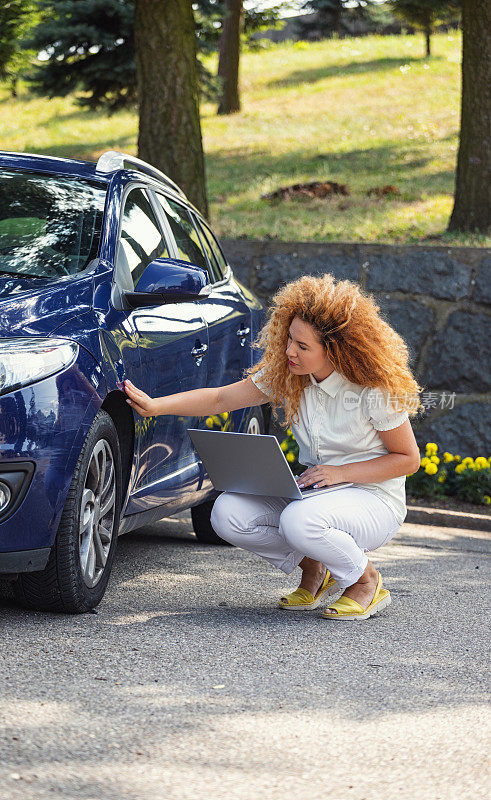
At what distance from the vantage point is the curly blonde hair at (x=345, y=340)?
425cm

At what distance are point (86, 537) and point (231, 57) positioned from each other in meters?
21.5

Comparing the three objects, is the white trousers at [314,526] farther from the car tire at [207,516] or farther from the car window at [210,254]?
the car window at [210,254]

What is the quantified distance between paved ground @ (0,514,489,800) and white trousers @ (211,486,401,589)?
0.87 feet

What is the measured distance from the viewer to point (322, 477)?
171 inches

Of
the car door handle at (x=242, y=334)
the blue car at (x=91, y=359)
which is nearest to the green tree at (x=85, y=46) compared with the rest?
the car door handle at (x=242, y=334)

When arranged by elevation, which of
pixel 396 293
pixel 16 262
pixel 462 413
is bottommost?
pixel 462 413

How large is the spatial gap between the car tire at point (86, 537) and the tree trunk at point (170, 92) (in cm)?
655

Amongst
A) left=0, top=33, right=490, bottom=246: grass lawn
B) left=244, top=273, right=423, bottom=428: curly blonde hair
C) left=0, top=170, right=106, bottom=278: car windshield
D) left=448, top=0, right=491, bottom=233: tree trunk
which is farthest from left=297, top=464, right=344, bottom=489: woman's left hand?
left=448, top=0, right=491, bottom=233: tree trunk

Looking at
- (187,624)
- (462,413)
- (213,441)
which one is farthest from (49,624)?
(462,413)

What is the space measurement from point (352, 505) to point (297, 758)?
5.14ft

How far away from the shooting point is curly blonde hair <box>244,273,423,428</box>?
425cm

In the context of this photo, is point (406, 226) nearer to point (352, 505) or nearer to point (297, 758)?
point (352, 505)

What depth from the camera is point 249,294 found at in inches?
257

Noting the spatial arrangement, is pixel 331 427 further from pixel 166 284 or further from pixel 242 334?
pixel 242 334
